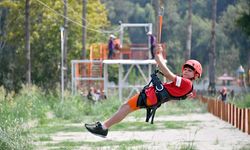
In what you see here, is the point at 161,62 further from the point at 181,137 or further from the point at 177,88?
the point at 181,137

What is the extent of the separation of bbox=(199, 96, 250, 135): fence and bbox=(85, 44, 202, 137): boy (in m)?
12.9

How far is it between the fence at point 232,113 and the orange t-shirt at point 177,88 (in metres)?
13.0

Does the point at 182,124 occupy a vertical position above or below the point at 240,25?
below

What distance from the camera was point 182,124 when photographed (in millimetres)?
33062

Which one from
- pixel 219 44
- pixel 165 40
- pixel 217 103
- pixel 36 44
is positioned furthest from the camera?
pixel 165 40

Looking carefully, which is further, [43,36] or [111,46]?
[43,36]

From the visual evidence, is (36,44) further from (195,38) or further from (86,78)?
(195,38)

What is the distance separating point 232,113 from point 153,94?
1967 centimetres

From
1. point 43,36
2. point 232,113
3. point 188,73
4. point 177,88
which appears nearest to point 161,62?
point 177,88

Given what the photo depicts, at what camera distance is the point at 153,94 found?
1384 centimetres

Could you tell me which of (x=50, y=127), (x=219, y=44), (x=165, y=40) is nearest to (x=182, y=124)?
(x=50, y=127)

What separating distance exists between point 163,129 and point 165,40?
94262 mm

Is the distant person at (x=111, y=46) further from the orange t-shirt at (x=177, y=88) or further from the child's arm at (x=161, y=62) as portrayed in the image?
the child's arm at (x=161, y=62)

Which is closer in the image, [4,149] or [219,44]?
[4,149]
